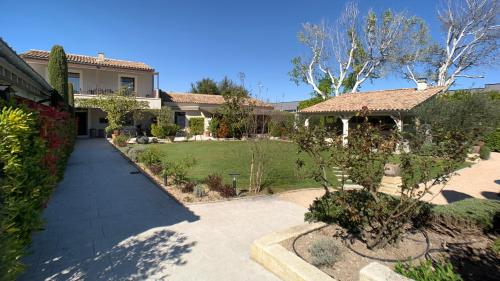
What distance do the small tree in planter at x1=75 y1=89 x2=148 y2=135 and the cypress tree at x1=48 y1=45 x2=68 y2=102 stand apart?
16.4ft

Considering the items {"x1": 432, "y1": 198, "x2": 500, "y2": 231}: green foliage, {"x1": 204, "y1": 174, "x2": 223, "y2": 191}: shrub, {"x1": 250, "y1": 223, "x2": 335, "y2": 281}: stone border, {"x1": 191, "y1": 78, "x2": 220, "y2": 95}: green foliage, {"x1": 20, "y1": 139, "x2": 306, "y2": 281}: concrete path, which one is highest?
{"x1": 191, "y1": 78, "x2": 220, "y2": 95}: green foliage

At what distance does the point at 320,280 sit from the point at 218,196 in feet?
16.2

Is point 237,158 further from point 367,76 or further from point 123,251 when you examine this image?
point 367,76

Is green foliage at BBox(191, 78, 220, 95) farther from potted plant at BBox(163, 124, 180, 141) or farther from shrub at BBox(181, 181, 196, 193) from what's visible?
shrub at BBox(181, 181, 196, 193)

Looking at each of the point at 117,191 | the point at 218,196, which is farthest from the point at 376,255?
the point at 117,191

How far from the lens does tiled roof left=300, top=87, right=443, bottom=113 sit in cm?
2050

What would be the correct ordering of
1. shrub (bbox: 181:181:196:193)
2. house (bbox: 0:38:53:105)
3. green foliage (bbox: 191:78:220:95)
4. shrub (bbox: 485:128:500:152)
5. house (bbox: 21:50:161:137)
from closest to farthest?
1. house (bbox: 0:38:53:105)
2. shrub (bbox: 181:181:196:193)
3. shrub (bbox: 485:128:500:152)
4. house (bbox: 21:50:161:137)
5. green foliage (bbox: 191:78:220:95)

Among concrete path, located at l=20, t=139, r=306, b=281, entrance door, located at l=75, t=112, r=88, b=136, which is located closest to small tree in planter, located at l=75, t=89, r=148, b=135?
entrance door, located at l=75, t=112, r=88, b=136

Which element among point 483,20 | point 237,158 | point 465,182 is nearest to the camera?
point 465,182

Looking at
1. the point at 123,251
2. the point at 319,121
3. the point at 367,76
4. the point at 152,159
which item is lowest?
the point at 123,251

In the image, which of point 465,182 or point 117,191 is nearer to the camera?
point 117,191

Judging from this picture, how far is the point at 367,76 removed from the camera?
34969 mm

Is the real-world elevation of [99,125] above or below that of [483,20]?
below

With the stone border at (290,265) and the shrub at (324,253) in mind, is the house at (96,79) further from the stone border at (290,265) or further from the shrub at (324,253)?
the shrub at (324,253)
